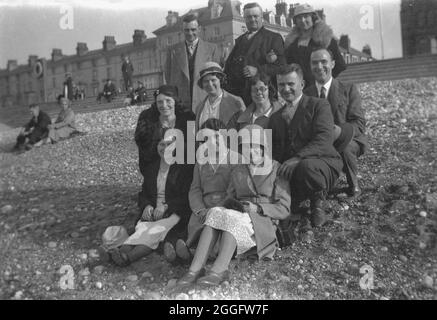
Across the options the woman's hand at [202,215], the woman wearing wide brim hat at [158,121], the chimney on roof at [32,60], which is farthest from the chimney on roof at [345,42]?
the chimney on roof at [32,60]

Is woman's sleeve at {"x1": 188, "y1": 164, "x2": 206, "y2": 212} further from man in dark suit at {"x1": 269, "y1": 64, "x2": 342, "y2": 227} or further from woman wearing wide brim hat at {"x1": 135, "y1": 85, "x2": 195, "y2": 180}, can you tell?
man in dark suit at {"x1": 269, "y1": 64, "x2": 342, "y2": 227}

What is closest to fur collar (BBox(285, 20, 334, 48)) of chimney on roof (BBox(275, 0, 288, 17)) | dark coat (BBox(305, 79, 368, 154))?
chimney on roof (BBox(275, 0, 288, 17))

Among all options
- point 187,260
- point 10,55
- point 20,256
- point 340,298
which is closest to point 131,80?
point 10,55

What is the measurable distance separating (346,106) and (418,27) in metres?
1.95

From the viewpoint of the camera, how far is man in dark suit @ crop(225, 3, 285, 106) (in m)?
4.72

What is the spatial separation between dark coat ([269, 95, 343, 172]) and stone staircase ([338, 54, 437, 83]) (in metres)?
2.66

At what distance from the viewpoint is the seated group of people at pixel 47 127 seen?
765 cm

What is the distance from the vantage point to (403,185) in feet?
15.0

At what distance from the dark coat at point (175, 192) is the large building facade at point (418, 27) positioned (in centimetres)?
294

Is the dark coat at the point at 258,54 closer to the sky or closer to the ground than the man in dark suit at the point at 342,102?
closer to the sky

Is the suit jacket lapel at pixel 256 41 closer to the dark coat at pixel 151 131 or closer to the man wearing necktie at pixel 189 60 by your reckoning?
the man wearing necktie at pixel 189 60

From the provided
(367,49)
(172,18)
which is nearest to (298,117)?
(367,49)

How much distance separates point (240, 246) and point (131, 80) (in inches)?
157

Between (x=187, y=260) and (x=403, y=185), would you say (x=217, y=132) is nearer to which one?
(x=187, y=260)
